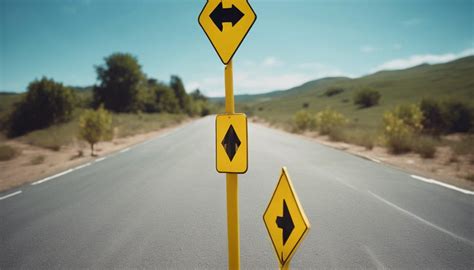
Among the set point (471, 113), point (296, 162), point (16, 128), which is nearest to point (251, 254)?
point (296, 162)

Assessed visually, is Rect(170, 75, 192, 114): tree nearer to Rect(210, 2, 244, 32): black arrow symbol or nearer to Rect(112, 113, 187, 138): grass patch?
Rect(112, 113, 187, 138): grass patch

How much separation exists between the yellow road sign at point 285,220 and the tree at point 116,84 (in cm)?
4812

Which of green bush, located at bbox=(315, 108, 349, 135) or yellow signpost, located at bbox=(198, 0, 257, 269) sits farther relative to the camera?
green bush, located at bbox=(315, 108, 349, 135)

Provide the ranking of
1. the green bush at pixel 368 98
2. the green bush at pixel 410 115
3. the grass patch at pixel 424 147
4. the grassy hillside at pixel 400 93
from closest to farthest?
the grass patch at pixel 424 147, the green bush at pixel 410 115, the grassy hillside at pixel 400 93, the green bush at pixel 368 98

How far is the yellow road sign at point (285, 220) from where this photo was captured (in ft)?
4.99

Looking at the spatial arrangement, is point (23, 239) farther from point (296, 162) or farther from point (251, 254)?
point (296, 162)

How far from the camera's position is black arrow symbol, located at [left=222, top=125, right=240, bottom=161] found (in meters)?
1.68

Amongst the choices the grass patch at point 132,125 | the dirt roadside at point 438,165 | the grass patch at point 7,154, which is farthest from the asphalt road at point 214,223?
the grass patch at point 132,125

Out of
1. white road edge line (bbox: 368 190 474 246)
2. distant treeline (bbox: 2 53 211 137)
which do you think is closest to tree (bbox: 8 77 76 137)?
distant treeline (bbox: 2 53 211 137)

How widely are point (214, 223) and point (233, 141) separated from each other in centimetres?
227

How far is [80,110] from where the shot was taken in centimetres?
2461

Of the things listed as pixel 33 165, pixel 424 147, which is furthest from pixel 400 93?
pixel 33 165

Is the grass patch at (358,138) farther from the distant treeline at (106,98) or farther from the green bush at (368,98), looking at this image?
the green bush at (368,98)

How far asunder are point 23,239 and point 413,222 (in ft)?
18.8
